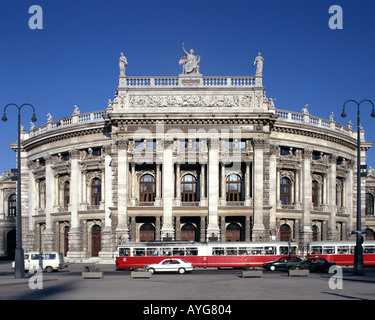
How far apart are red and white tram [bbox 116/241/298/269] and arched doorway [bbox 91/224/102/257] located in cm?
1594

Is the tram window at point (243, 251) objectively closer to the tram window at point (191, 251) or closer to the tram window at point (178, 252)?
the tram window at point (191, 251)

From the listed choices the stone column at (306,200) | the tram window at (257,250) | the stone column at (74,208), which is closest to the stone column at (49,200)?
the stone column at (74,208)

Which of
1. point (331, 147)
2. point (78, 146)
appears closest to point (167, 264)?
point (78, 146)

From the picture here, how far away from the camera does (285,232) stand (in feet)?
222

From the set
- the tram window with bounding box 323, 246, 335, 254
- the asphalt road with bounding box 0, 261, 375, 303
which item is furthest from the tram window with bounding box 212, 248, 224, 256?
the asphalt road with bounding box 0, 261, 375, 303

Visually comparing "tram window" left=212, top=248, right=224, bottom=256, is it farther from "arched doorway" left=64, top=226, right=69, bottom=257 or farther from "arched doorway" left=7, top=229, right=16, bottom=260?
"arched doorway" left=7, top=229, right=16, bottom=260

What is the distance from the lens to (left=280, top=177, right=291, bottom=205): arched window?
225ft

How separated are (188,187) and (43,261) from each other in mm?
20397

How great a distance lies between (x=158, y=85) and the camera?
62969mm

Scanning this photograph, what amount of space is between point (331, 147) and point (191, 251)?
95.4 ft

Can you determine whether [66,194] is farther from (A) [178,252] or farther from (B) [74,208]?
(A) [178,252]

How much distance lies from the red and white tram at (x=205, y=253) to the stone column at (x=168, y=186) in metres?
8.99

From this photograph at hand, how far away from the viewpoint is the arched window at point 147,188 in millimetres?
64812
